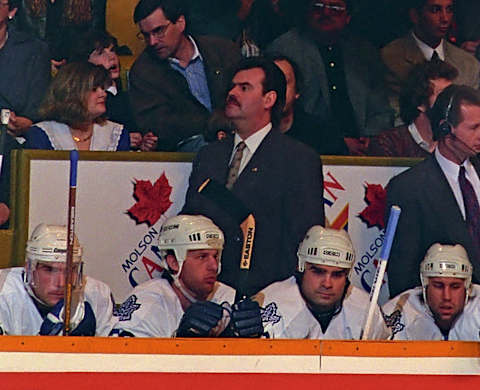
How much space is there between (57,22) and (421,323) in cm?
201

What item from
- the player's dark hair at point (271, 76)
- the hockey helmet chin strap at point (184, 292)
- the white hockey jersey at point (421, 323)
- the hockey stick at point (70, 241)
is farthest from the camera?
the player's dark hair at point (271, 76)

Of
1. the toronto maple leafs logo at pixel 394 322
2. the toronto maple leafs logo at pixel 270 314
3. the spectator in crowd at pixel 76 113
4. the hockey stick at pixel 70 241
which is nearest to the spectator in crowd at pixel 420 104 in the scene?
the toronto maple leafs logo at pixel 394 322

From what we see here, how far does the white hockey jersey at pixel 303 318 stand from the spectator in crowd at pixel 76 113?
99 cm

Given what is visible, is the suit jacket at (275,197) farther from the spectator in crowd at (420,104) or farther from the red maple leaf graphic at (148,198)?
the spectator in crowd at (420,104)

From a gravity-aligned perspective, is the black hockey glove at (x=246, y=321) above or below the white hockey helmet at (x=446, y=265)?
below

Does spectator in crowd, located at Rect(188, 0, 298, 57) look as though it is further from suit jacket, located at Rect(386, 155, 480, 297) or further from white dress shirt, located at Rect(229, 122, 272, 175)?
suit jacket, located at Rect(386, 155, 480, 297)

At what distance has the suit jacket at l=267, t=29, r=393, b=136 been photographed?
7.15 meters

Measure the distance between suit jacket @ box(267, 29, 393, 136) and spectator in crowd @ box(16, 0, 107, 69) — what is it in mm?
827

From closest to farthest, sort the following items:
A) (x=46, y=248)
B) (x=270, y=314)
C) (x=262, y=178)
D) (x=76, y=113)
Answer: (x=46, y=248) → (x=270, y=314) → (x=76, y=113) → (x=262, y=178)

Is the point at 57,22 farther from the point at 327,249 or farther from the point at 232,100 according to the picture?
the point at 327,249

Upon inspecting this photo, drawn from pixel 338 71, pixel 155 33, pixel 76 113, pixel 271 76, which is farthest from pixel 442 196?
pixel 76 113

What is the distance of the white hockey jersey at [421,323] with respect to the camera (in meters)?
6.66

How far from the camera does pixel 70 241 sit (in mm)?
6027

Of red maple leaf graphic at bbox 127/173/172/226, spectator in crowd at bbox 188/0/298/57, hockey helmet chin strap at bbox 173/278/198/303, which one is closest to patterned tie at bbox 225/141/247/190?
red maple leaf graphic at bbox 127/173/172/226
